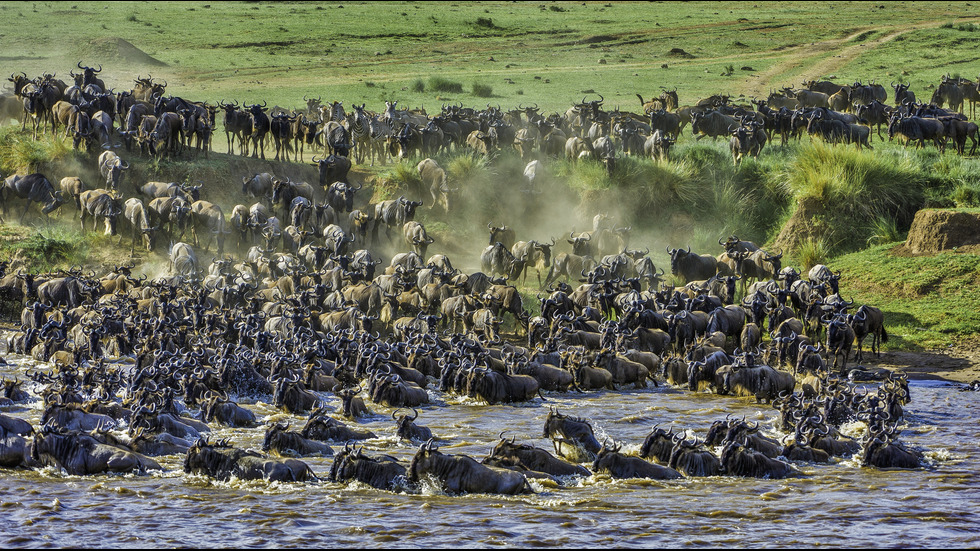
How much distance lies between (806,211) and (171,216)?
15396mm

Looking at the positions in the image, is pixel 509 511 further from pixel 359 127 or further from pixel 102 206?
pixel 359 127

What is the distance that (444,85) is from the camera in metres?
49.5

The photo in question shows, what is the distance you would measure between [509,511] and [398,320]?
401 inches

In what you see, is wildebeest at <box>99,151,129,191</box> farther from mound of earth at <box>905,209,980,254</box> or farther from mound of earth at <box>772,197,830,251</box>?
mound of earth at <box>905,209,980,254</box>

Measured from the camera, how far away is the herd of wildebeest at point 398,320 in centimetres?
1266

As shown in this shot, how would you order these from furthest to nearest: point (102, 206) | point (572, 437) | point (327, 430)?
point (102, 206) < point (327, 430) < point (572, 437)

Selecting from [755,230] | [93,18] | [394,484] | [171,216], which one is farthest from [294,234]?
[93,18]

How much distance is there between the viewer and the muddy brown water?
10320 millimetres

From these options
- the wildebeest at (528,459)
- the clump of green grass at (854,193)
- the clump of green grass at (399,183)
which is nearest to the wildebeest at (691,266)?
the clump of green grass at (854,193)

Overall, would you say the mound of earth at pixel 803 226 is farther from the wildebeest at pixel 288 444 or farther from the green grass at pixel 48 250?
the green grass at pixel 48 250

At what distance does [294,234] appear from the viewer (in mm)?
25859

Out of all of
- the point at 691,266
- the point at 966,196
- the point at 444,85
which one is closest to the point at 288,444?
the point at 691,266

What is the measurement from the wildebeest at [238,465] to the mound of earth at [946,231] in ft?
51.9

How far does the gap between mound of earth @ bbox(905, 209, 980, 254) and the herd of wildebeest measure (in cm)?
253
